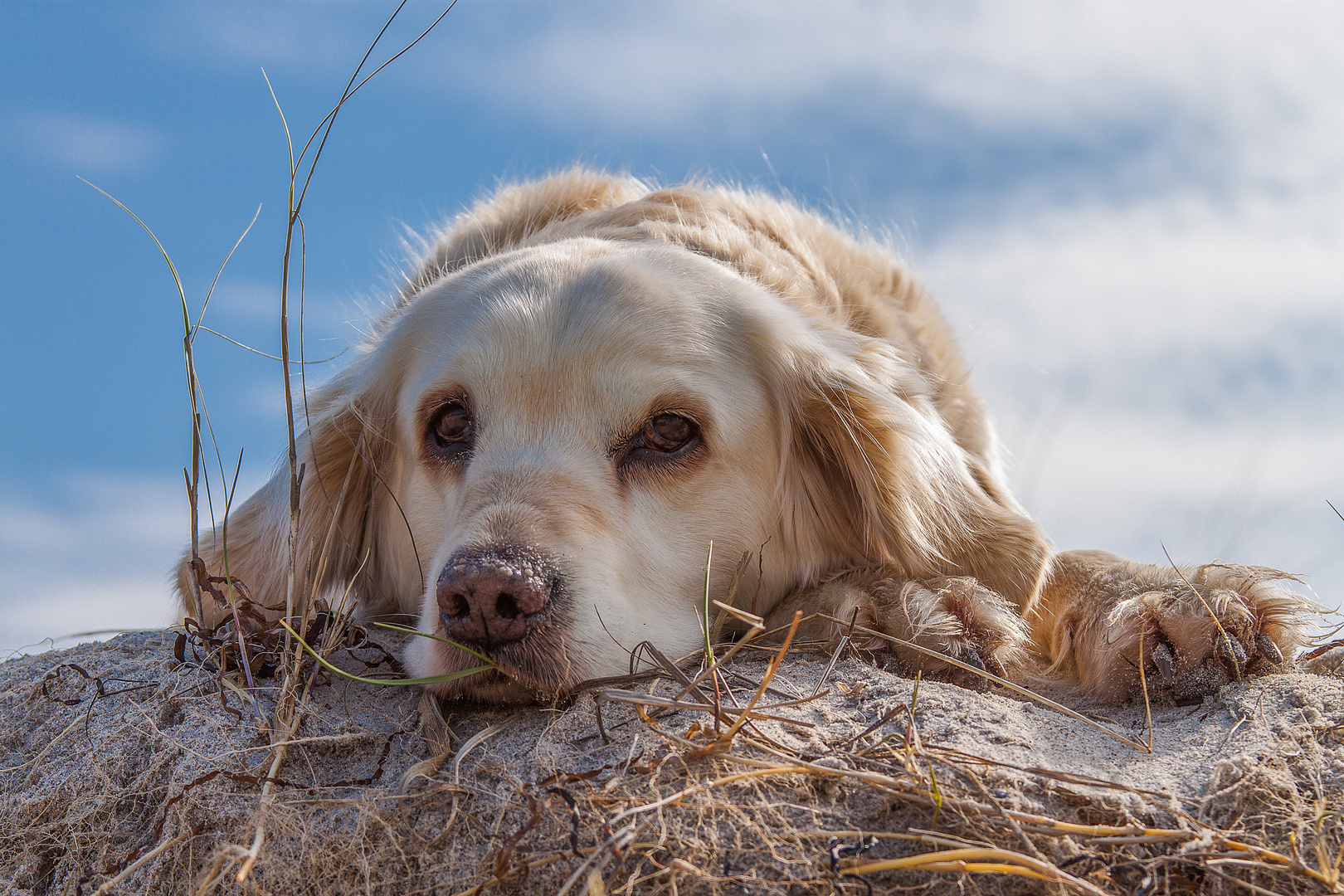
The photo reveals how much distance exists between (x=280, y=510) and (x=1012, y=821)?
282 cm

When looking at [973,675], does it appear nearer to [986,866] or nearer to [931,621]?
[931,621]

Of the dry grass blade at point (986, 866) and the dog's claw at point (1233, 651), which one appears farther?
the dog's claw at point (1233, 651)

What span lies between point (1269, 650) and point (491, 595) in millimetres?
2058

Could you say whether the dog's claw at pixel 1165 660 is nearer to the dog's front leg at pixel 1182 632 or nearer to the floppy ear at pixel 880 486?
the dog's front leg at pixel 1182 632

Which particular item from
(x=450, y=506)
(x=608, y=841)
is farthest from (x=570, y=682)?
(x=450, y=506)

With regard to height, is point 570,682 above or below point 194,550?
below

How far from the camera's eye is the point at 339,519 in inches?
142

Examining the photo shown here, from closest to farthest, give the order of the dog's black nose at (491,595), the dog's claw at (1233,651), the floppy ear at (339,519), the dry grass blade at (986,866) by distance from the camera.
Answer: the dry grass blade at (986,866) → the dog's black nose at (491,595) → the dog's claw at (1233,651) → the floppy ear at (339,519)

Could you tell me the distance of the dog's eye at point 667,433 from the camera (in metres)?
2.97

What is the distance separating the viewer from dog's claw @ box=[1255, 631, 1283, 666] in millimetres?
2639

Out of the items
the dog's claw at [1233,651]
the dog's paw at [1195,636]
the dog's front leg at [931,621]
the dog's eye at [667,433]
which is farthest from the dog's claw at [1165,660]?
the dog's eye at [667,433]

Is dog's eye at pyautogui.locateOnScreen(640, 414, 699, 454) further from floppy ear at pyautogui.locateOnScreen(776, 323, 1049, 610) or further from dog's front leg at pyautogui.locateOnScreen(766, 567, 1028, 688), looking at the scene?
dog's front leg at pyautogui.locateOnScreen(766, 567, 1028, 688)

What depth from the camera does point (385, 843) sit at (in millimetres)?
1932

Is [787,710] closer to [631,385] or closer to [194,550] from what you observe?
A: [631,385]
